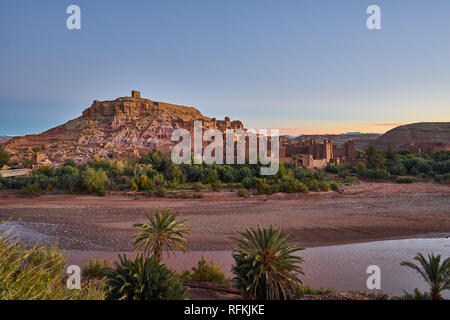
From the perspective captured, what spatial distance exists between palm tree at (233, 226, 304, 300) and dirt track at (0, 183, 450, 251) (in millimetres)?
4855

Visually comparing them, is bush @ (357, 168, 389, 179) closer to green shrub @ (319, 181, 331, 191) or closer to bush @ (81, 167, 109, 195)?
green shrub @ (319, 181, 331, 191)

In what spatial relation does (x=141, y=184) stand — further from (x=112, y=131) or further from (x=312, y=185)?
(x=112, y=131)

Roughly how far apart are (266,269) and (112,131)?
202 feet

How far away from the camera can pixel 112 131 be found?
60.4 metres

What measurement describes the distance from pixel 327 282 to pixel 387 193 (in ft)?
54.2

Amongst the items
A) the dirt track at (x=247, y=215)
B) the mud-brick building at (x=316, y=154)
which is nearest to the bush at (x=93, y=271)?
the dirt track at (x=247, y=215)

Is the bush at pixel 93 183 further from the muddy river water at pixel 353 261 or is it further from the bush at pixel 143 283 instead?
the bush at pixel 143 283

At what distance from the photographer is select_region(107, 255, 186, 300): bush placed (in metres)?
4.65

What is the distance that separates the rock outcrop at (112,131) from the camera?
49562 mm

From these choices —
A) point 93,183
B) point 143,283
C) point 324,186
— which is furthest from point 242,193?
point 143,283

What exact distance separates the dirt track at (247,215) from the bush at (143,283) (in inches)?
209

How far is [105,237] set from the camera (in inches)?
442
